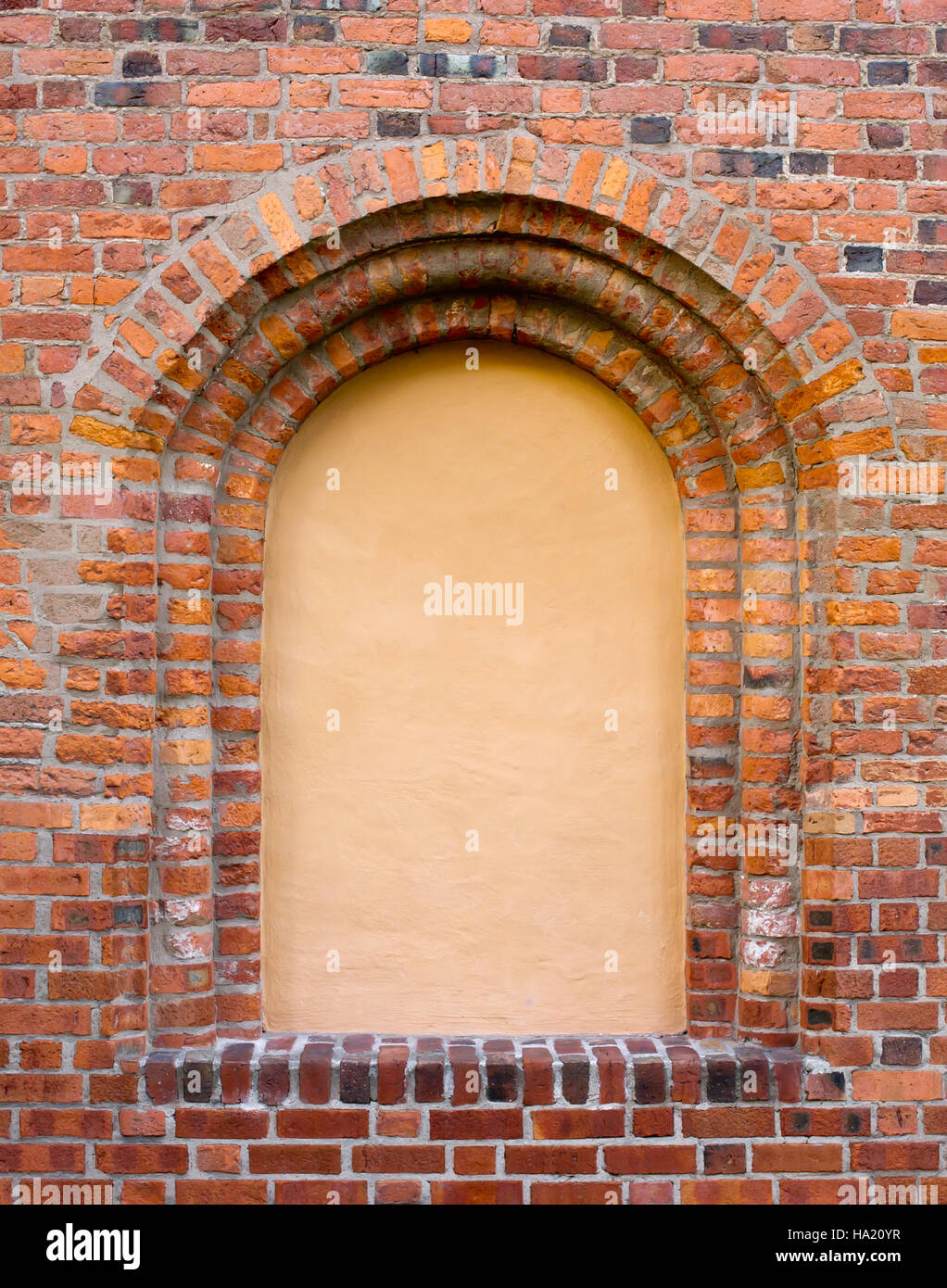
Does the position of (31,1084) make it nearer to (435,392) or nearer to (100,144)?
(435,392)

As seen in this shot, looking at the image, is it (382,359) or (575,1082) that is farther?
(382,359)

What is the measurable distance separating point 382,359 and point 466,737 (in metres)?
1.15

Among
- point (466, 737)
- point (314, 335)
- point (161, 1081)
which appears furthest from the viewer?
point (466, 737)

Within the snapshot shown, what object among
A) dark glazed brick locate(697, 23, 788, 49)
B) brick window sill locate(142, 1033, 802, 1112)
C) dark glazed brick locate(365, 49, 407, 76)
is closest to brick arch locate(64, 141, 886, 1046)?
brick window sill locate(142, 1033, 802, 1112)

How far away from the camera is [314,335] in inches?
103

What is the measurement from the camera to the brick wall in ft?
8.16

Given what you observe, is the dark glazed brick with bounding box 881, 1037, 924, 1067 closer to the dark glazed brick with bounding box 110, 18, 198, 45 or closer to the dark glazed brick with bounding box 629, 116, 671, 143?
the dark glazed brick with bounding box 629, 116, 671, 143

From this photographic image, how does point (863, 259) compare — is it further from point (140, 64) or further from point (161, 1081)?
point (161, 1081)

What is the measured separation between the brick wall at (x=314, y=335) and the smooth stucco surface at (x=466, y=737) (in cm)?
20

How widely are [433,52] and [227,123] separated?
23.3 inches

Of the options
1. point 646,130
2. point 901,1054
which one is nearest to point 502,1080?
point 901,1054

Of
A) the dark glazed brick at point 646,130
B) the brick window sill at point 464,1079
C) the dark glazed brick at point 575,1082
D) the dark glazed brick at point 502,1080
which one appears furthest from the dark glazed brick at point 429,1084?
the dark glazed brick at point 646,130

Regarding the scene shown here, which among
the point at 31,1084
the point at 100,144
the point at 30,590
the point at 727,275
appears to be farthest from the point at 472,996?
the point at 100,144

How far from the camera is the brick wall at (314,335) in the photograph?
249cm
